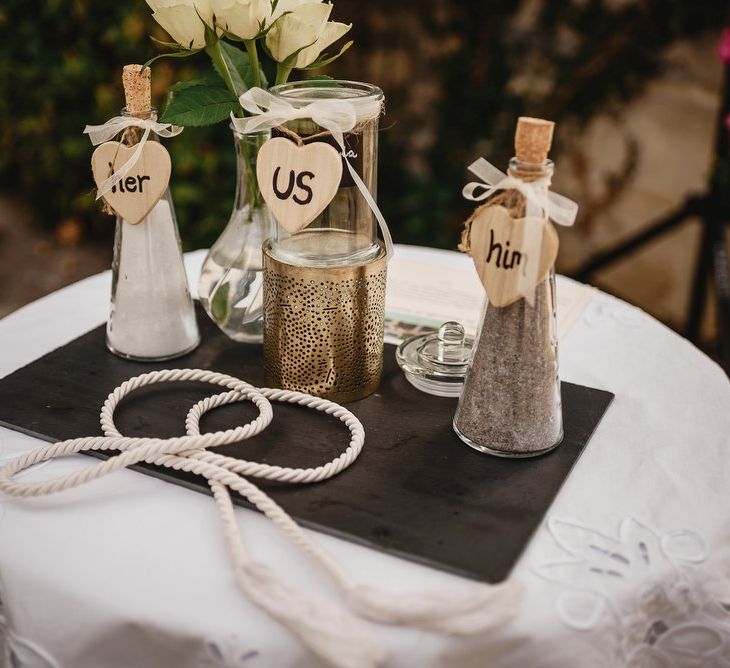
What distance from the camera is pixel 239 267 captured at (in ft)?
3.18

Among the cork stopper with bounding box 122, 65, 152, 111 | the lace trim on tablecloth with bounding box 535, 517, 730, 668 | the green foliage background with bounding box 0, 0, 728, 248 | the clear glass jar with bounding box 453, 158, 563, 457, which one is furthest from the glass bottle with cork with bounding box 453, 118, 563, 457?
the green foliage background with bounding box 0, 0, 728, 248

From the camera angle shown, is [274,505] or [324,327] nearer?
[274,505]

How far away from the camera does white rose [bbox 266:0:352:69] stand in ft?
2.68

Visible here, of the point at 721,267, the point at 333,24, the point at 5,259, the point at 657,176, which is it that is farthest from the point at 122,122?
the point at 5,259

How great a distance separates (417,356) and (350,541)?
1.04ft

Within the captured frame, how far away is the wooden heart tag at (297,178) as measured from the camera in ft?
2.53

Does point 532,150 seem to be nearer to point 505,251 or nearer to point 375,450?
point 505,251

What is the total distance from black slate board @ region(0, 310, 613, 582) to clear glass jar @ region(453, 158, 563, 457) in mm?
21

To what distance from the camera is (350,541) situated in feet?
2.14

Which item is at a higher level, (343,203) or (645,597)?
(343,203)

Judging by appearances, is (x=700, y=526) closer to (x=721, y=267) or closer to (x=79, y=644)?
(x=79, y=644)

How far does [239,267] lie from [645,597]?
60 centimetres

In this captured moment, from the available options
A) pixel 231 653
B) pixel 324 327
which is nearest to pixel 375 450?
pixel 324 327

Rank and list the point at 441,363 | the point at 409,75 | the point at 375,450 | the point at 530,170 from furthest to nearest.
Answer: the point at 409,75
the point at 441,363
the point at 375,450
the point at 530,170
